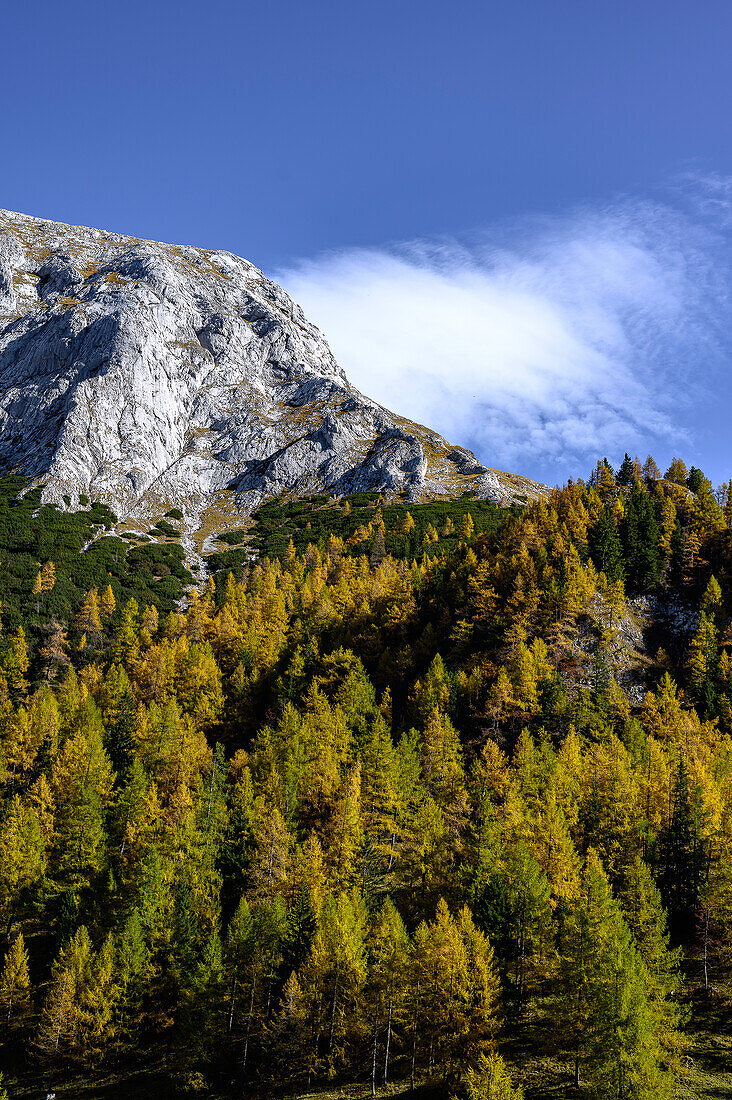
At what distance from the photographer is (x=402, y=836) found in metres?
56.7

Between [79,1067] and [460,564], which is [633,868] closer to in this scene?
[79,1067]

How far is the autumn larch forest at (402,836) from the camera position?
39875mm

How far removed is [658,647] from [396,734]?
3533 cm

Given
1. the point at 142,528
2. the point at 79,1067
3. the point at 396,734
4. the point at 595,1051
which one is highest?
the point at 142,528

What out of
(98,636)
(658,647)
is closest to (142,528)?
(98,636)

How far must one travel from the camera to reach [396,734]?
75.4 meters

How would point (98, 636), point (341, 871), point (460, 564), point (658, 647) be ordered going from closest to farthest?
point (341, 871)
point (658, 647)
point (460, 564)
point (98, 636)

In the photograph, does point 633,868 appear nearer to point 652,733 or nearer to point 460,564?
point 652,733

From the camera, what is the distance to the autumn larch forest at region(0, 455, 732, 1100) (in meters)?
39.9

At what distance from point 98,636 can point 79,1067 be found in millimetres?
72886

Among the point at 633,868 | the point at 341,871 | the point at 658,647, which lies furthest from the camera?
the point at 658,647

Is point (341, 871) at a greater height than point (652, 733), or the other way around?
point (652, 733)

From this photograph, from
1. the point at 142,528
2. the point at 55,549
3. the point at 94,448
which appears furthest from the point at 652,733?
the point at 94,448

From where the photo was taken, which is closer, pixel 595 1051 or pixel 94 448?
pixel 595 1051
